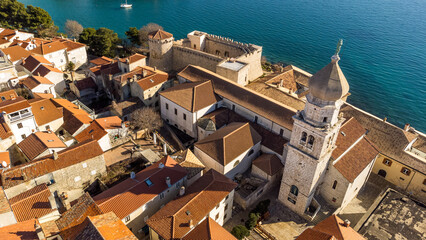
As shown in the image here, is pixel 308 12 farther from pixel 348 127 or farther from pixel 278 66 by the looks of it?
pixel 348 127

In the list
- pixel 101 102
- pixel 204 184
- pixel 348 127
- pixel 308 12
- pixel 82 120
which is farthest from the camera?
pixel 308 12

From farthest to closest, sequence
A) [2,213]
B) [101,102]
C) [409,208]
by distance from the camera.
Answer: [101,102] < [409,208] < [2,213]

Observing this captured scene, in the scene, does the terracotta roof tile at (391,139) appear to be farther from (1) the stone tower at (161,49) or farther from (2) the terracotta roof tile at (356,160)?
(1) the stone tower at (161,49)

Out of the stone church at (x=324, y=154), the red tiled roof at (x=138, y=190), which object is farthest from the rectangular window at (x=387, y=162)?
the red tiled roof at (x=138, y=190)

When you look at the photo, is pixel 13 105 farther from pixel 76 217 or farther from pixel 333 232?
pixel 333 232

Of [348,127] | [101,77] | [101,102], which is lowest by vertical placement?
[101,102]

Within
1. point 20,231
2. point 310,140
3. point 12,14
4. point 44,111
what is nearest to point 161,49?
point 44,111

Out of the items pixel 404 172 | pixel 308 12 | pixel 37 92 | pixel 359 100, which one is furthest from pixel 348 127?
pixel 308 12
